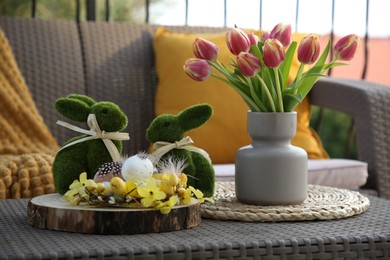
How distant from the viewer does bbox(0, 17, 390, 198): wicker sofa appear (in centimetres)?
227

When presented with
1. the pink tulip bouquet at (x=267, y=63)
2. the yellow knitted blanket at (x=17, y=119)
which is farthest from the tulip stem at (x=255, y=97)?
the yellow knitted blanket at (x=17, y=119)

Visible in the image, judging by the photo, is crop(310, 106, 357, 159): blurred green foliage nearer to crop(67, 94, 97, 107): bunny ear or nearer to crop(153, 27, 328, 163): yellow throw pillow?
crop(153, 27, 328, 163): yellow throw pillow

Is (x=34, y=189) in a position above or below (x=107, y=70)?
below

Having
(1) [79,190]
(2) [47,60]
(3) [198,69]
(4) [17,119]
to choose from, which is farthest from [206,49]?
(2) [47,60]

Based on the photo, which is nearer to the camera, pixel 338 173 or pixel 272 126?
pixel 272 126

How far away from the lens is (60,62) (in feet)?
7.95

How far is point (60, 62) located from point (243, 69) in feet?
3.87

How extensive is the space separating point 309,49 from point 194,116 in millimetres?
269

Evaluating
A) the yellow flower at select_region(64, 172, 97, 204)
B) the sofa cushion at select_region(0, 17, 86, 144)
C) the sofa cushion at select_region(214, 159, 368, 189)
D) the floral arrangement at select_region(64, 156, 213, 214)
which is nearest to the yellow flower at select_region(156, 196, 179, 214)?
the floral arrangement at select_region(64, 156, 213, 214)

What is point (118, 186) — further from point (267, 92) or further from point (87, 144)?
point (267, 92)

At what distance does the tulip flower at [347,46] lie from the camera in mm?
1435

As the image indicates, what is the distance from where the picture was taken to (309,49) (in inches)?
55.1

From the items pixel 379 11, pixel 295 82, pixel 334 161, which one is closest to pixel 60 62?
pixel 334 161

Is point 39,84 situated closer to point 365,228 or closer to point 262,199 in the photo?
point 262,199
